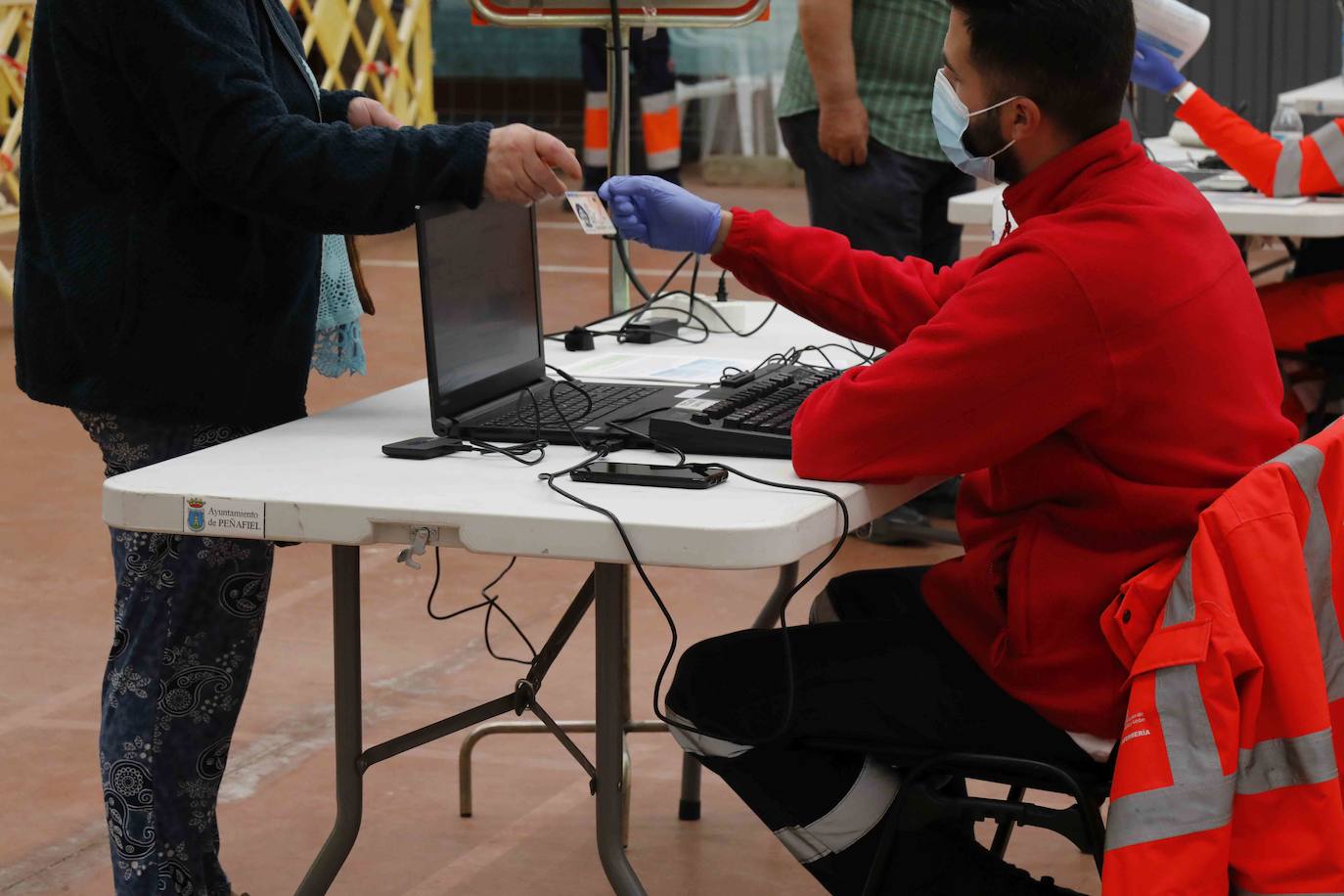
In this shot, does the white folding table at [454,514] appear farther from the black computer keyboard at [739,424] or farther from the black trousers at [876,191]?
the black trousers at [876,191]

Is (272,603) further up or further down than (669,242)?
further down

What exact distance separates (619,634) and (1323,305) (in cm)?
203

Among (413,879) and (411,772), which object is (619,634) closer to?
(413,879)

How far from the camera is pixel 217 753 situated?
1.75 m

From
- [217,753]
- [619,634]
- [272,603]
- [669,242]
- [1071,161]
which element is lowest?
[272,603]

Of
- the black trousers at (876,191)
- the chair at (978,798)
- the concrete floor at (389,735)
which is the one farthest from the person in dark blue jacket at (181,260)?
the black trousers at (876,191)

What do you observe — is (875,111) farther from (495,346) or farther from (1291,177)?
(495,346)

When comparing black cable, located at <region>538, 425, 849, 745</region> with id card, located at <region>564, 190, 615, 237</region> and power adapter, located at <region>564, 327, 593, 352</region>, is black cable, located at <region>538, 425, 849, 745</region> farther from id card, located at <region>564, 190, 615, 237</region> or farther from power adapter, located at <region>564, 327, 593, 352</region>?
power adapter, located at <region>564, 327, 593, 352</region>

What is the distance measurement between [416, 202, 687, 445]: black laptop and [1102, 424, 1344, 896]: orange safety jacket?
0.55m

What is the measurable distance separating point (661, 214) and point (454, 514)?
57 cm

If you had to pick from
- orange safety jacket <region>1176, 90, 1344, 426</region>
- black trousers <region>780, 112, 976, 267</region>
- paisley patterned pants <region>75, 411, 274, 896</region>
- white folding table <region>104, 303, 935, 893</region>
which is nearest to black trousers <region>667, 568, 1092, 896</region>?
white folding table <region>104, 303, 935, 893</region>

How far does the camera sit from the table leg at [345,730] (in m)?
1.63

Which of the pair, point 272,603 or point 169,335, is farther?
point 272,603

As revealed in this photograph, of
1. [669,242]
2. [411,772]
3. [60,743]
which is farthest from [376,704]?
[669,242]
